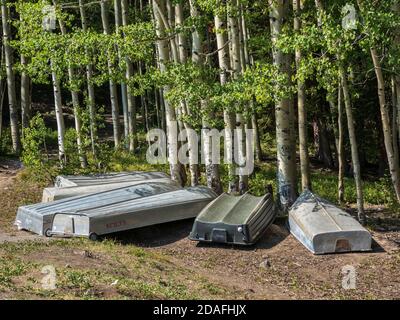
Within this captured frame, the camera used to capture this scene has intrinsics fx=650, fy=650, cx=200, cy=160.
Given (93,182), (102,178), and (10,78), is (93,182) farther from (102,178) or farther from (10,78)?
(10,78)

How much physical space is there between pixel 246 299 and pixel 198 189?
22.3ft

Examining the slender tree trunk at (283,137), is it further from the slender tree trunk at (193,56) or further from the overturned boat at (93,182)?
the overturned boat at (93,182)

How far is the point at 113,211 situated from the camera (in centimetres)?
1457

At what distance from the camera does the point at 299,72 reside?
42.8ft

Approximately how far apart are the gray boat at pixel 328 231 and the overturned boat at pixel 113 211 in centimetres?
275

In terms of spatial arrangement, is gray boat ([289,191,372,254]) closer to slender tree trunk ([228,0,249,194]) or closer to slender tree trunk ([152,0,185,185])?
slender tree trunk ([228,0,249,194])

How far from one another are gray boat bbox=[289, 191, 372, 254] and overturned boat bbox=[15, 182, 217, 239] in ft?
9.01

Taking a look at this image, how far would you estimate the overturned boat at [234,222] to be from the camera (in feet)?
45.4

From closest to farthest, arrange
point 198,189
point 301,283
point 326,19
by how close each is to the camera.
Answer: point 301,283 < point 326,19 < point 198,189

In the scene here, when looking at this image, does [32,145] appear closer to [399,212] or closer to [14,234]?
[14,234]

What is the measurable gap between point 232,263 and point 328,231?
206 cm

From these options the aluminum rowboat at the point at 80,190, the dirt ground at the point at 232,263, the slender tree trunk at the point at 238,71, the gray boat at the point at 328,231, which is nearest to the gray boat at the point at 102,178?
the aluminum rowboat at the point at 80,190
